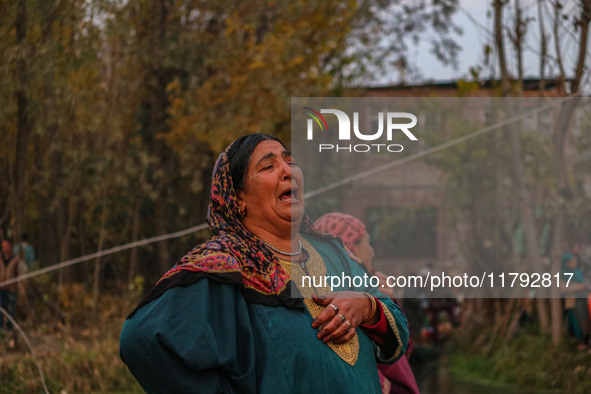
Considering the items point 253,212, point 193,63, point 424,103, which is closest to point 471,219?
point 424,103

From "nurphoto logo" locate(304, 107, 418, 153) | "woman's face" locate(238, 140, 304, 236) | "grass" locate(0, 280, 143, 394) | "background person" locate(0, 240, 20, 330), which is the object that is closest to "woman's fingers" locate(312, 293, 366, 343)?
"woman's face" locate(238, 140, 304, 236)

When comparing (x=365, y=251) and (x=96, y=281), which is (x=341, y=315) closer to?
(x=365, y=251)

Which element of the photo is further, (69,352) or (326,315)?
(69,352)

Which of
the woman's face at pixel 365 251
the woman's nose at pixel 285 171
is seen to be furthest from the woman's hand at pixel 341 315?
the woman's face at pixel 365 251

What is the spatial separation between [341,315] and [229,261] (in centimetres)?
37

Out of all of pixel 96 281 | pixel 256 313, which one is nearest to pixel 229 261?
pixel 256 313

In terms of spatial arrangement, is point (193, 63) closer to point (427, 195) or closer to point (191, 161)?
point (191, 161)

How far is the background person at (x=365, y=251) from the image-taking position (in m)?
3.38

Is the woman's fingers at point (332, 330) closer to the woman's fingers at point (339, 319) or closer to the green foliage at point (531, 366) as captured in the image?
the woman's fingers at point (339, 319)

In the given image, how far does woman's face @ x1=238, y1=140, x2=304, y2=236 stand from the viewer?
7.99ft

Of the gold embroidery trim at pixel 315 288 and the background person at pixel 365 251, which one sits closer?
the gold embroidery trim at pixel 315 288

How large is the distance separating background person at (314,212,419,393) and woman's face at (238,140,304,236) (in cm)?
91

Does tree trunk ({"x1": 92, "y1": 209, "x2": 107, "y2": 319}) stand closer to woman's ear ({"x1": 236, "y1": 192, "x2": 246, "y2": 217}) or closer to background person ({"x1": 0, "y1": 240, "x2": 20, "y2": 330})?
background person ({"x1": 0, "y1": 240, "x2": 20, "y2": 330})

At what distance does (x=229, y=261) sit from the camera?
2223 mm
